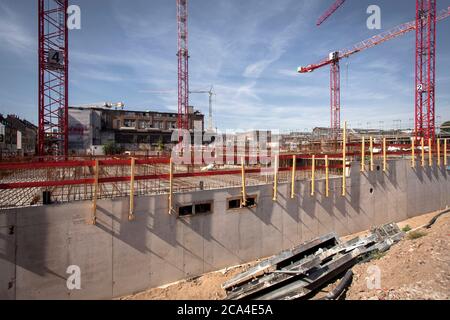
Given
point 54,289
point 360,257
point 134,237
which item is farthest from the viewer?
point 360,257

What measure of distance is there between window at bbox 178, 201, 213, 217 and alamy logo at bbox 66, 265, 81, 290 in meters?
3.50

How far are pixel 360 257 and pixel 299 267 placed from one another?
10.1 ft

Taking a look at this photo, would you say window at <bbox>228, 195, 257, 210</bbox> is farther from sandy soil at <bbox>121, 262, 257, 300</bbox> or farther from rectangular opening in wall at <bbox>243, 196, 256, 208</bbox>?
sandy soil at <bbox>121, 262, 257, 300</bbox>

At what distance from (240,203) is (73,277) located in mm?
6164

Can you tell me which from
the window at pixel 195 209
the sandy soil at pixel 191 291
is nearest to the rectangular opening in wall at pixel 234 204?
the window at pixel 195 209

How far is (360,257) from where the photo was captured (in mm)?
8867

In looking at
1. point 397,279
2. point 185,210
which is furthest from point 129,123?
point 397,279

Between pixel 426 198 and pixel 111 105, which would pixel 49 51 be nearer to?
pixel 426 198

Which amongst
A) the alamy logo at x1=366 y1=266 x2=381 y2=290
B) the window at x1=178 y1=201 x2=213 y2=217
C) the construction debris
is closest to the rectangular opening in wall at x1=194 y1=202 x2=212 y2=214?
the window at x1=178 y1=201 x2=213 y2=217

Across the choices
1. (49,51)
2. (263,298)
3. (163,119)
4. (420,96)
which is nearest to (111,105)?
(163,119)

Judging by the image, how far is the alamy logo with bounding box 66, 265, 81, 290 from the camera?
7543 millimetres

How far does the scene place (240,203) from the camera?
10.3 m

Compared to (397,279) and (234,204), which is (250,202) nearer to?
(234,204)

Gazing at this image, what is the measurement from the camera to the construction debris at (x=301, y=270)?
291 inches
